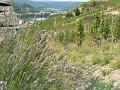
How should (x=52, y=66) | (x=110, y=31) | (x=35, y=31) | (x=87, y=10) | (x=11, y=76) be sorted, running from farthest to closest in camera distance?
1. (x=87, y=10)
2. (x=110, y=31)
3. (x=35, y=31)
4. (x=52, y=66)
5. (x=11, y=76)

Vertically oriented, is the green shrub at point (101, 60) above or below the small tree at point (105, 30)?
above

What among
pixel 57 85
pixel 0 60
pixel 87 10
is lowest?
pixel 87 10

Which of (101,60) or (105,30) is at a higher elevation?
(101,60)

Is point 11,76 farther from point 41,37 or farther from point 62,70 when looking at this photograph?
point 41,37

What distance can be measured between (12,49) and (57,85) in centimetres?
65

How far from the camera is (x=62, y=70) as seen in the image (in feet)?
16.5

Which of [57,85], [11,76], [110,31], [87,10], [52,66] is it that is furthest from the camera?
[87,10]

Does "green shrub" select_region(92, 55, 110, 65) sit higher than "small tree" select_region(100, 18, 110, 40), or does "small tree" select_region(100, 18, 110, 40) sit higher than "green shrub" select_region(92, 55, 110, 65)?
"green shrub" select_region(92, 55, 110, 65)

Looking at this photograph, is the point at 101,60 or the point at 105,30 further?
the point at 105,30

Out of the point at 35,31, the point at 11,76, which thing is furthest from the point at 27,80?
the point at 35,31

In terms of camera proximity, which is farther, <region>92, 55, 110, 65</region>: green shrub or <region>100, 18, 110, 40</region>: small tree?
<region>100, 18, 110, 40</region>: small tree

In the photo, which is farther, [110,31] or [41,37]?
[110,31]

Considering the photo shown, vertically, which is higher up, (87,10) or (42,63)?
(42,63)

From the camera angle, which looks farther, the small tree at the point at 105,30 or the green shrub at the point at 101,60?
the small tree at the point at 105,30
